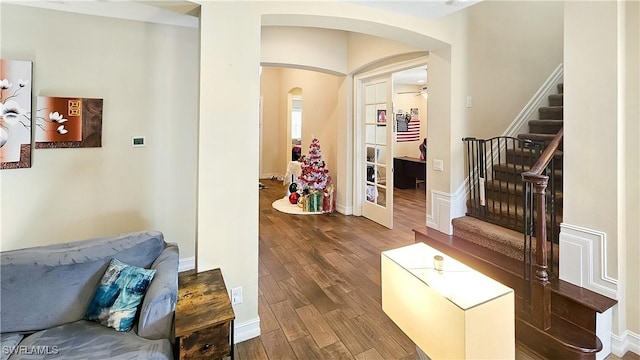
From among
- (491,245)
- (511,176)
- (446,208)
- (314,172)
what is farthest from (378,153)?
(491,245)

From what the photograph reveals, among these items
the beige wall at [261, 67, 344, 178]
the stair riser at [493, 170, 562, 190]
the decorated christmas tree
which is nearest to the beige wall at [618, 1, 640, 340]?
the stair riser at [493, 170, 562, 190]

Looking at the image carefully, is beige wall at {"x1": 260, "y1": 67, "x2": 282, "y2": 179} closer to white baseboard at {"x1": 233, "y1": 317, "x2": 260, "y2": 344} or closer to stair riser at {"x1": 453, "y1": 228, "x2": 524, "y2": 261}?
stair riser at {"x1": 453, "y1": 228, "x2": 524, "y2": 261}

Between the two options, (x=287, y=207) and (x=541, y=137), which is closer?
(x=541, y=137)

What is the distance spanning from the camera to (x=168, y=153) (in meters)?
3.27

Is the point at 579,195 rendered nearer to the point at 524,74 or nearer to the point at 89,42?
the point at 524,74

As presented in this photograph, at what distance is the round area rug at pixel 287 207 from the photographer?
5.71m

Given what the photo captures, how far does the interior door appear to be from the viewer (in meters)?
4.76

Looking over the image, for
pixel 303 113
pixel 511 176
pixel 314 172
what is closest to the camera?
pixel 511 176

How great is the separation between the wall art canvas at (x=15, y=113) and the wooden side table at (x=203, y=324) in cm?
213

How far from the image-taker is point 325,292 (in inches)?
114

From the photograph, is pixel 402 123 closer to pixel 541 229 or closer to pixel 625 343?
pixel 541 229

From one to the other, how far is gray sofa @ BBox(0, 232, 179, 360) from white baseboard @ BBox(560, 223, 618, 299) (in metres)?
2.73

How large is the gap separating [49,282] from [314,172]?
4250mm

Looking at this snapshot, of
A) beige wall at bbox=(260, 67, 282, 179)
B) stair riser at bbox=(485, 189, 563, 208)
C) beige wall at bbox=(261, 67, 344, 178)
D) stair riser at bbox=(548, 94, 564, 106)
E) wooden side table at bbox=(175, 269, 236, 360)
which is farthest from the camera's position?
beige wall at bbox=(260, 67, 282, 179)
